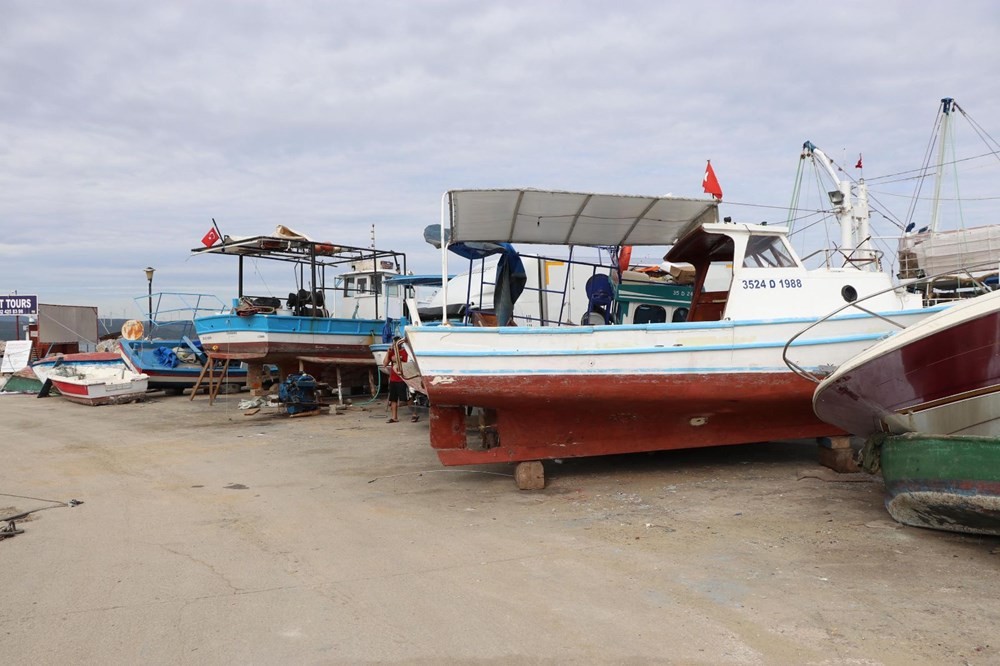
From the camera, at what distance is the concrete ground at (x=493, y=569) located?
3.59 metres

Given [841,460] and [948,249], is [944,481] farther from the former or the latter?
[948,249]

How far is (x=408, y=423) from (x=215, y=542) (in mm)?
7227

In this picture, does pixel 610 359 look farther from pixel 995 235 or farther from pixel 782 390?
pixel 995 235

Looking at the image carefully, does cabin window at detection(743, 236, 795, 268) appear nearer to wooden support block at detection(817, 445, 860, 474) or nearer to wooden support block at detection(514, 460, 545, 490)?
wooden support block at detection(817, 445, 860, 474)

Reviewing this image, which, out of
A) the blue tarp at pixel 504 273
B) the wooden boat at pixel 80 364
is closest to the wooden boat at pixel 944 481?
the blue tarp at pixel 504 273

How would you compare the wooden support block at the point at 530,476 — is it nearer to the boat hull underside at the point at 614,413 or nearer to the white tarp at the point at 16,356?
the boat hull underside at the point at 614,413

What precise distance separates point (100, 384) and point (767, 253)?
16912 mm

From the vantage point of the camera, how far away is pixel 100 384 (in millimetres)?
18266

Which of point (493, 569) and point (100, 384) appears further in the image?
point (100, 384)

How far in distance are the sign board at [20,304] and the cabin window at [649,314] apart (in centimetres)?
2714

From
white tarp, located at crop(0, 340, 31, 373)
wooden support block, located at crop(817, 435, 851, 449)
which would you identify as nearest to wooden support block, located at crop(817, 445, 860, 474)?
wooden support block, located at crop(817, 435, 851, 449)

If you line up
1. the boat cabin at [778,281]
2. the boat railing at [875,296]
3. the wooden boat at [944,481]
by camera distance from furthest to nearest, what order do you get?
the boat cabin at [778,281], the boat railing at [875,296], the wooden boat at [944,481]

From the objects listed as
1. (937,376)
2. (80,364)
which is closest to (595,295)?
(937,376)

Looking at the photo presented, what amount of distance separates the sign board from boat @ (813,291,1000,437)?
30.4 meters
